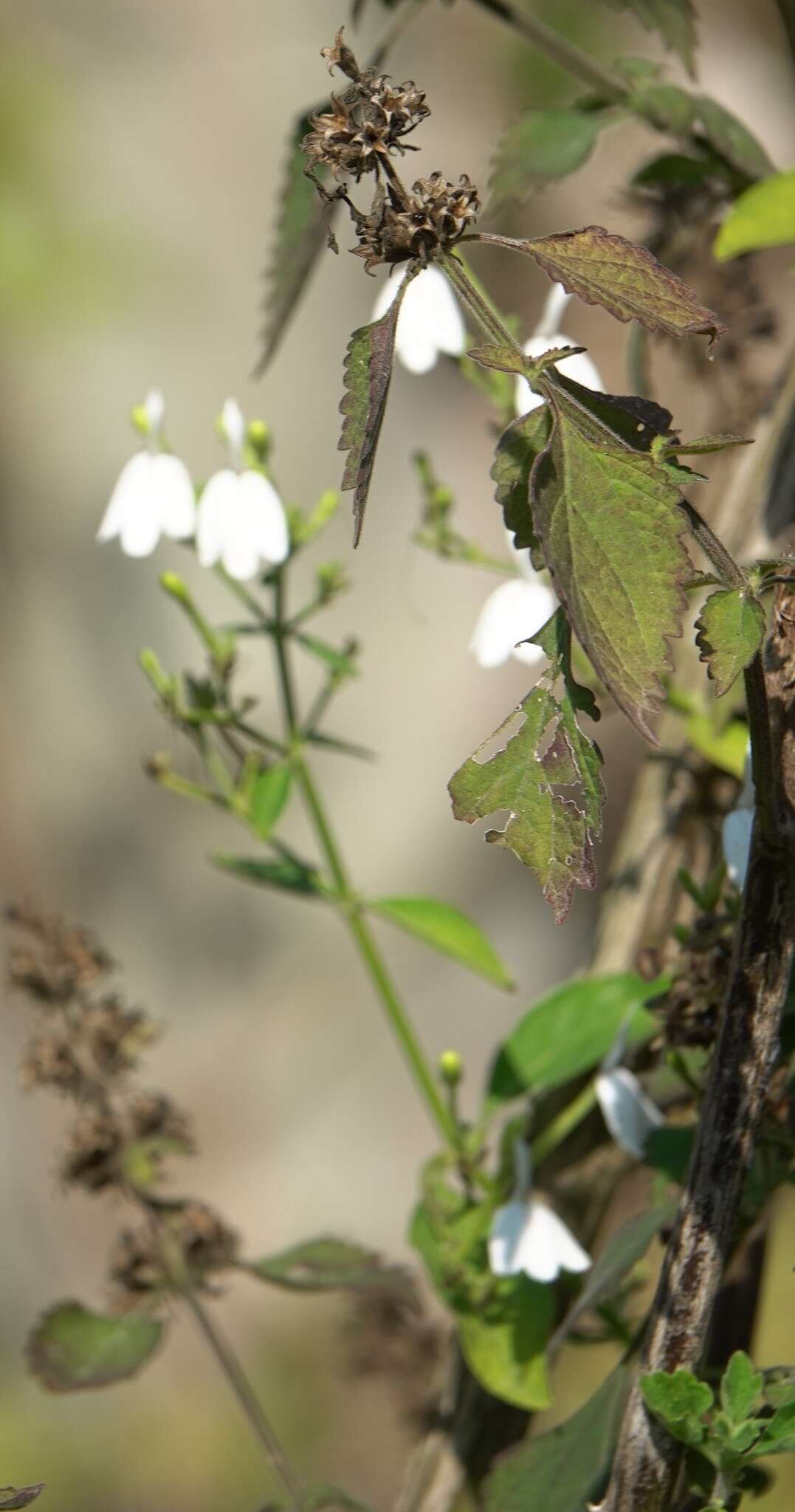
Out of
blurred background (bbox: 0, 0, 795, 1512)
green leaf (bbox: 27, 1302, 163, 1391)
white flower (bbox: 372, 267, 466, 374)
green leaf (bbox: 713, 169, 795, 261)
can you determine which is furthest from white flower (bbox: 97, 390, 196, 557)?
blurred background (bbox: 0, 0, 795, 1512)

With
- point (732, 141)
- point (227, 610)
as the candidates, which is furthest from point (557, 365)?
point (227, 610)

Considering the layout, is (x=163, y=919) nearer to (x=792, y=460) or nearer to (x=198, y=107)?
(x=198, y=107)

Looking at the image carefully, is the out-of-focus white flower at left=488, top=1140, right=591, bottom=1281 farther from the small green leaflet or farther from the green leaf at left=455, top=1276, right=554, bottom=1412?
the small green leaflet

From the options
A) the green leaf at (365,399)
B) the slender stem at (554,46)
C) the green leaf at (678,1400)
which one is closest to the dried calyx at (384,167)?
the green leaf at (365,399)

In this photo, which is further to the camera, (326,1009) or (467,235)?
(326,1009)

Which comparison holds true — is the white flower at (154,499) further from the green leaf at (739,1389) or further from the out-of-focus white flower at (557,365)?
the green leaf at (739,1389)

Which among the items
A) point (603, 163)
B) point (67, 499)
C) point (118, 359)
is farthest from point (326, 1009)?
point (603, 163)
